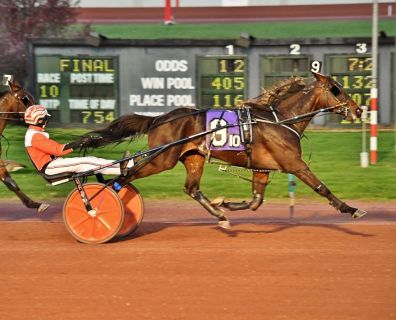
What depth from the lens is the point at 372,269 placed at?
7316mm

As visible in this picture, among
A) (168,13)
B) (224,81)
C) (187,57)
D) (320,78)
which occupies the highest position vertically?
(168,13)

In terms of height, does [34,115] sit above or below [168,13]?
below

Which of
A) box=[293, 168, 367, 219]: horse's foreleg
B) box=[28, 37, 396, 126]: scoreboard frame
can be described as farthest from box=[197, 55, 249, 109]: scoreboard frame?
box=[293, 168, 367, 219]: horse's foreleg

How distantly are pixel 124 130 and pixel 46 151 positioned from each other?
3.51 ft

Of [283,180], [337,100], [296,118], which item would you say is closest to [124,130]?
[296,118]

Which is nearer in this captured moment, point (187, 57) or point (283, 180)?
point (283, 180)

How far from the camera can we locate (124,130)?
30.2ft

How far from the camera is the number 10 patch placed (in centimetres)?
878

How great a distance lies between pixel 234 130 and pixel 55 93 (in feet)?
44.0

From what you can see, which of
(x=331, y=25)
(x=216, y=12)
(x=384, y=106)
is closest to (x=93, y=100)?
(x=384, y=106)

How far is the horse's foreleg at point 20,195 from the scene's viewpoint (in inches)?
372

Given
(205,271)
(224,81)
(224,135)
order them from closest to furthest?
(205,271) → (224,135) → (224,81)

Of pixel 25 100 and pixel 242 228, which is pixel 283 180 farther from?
pixel 25 100

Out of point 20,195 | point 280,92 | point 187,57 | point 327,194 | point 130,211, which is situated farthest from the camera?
point 187,57
